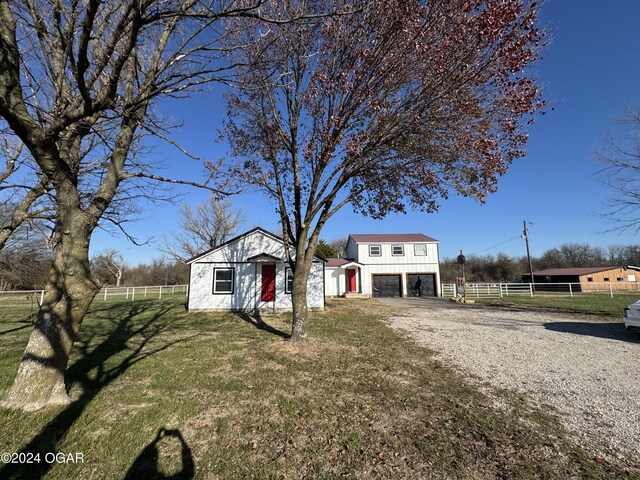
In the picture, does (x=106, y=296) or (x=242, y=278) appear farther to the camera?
(x=106, y=296)

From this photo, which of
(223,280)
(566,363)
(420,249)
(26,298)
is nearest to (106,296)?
(26,298)

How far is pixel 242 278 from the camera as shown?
15398 mm

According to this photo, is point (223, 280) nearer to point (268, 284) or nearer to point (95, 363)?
point (268, 284)

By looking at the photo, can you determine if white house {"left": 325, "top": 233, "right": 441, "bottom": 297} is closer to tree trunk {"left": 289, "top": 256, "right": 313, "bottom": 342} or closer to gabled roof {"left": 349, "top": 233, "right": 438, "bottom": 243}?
gabled roof {"left": 349, "top": 233, "right": 438, "bottom": 243}

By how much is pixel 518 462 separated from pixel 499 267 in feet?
186

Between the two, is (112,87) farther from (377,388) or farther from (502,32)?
(502,32)

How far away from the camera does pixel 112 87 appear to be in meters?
3.62

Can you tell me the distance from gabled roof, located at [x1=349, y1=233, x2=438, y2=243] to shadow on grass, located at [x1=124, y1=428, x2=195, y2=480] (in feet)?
80.5

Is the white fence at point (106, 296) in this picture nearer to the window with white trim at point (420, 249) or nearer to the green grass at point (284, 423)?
the green grass at point (284, 423)

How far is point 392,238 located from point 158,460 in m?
26.7

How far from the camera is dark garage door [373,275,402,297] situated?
2662cm

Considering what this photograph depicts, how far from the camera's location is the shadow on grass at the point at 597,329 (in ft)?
29.5

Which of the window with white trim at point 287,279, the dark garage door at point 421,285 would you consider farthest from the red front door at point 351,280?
the window with white trim at point 287,279

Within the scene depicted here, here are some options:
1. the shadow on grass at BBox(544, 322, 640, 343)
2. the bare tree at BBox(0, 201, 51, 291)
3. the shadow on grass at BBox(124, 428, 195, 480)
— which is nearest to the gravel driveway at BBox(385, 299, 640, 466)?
the shadow on grass at BBox(544, 322, 640, 343)
